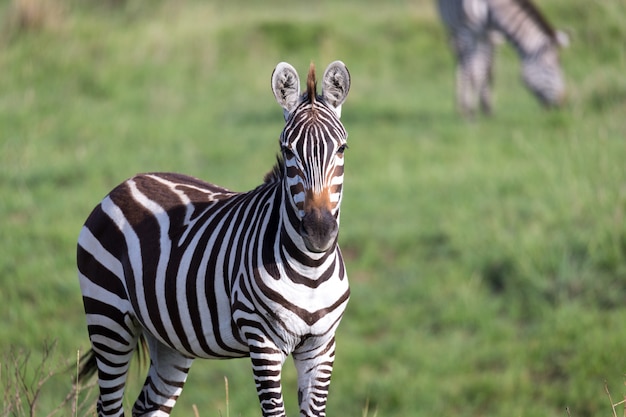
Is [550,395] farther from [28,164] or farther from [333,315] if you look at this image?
[28,164]

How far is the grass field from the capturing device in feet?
27.6

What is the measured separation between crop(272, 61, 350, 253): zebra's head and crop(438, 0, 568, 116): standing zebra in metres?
11.4

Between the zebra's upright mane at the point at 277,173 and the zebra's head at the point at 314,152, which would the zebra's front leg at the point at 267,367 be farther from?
the zebra's upright mane at the point at 277,173

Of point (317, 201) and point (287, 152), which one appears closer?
point (317, 201)

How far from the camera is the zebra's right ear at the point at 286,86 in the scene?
3.53 metres

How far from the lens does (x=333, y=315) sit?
357 cm

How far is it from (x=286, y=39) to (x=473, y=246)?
24.7 feet

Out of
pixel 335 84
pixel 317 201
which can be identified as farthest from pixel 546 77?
pixel 317 201

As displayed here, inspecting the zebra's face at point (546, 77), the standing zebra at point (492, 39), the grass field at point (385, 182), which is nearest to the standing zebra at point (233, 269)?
the grass field at point (385, 182)

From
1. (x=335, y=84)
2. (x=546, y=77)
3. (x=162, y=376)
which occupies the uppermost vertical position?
(x=546, y=77)

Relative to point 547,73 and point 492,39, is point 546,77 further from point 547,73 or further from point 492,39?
point 492,39

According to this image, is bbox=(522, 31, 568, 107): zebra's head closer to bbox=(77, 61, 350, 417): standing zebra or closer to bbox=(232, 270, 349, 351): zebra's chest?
bbox=(77, 61, 350, 417): standing zebra

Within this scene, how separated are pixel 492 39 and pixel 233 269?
13.0m

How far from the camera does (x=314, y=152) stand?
3361 mm
